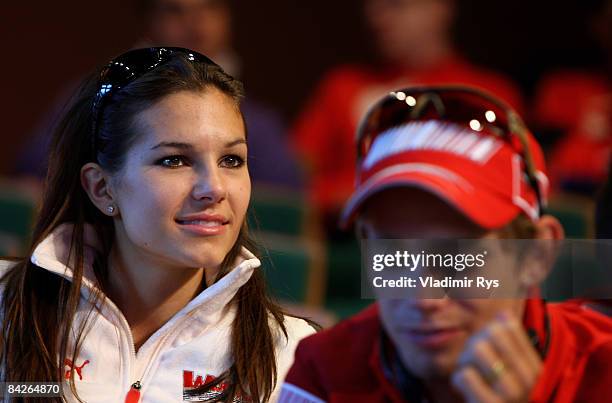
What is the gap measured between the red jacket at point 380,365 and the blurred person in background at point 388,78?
2.29 meters

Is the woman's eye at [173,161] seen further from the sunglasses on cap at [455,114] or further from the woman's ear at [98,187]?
the sunglasses on cap at [455,114]

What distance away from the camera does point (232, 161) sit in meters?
1.28

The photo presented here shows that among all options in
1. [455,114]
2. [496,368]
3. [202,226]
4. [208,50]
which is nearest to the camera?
[496,368]

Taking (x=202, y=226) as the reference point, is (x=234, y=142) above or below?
above

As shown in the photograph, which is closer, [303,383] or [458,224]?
[458,224]

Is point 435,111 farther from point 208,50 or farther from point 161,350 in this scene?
point 208,50

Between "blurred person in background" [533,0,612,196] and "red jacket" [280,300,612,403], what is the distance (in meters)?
2.19

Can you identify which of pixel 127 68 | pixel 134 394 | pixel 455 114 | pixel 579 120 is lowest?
pixel 134 394

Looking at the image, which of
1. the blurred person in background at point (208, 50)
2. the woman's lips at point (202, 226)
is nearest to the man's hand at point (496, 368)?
the woman's lips at point (202, 226)

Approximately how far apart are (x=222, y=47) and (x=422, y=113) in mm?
2305

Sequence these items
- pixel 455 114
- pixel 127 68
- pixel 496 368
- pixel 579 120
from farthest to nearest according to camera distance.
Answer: pixel 579 120 → pixel 127 68 → pixel 455 114 → pixel 496 368

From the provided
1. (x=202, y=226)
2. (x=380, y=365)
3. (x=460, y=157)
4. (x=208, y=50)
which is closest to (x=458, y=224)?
(x=460, y=157)

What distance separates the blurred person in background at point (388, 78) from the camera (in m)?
3.37

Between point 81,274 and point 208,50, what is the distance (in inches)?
67.9
